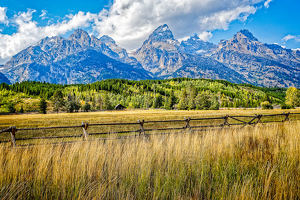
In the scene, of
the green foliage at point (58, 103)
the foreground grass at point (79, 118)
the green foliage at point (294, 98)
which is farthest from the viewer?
the green foliage at point (58, 103)

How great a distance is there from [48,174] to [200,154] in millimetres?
2948

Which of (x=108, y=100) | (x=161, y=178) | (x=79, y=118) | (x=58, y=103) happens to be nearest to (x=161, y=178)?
(x=161, y=178)

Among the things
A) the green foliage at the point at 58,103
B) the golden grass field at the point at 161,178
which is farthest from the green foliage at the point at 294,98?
the green foliage at the point at 58,103

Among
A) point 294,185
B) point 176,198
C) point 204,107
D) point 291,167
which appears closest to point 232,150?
point 291,167

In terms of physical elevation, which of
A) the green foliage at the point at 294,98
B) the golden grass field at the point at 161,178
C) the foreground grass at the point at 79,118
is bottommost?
the foreground grass at the point at 79,118

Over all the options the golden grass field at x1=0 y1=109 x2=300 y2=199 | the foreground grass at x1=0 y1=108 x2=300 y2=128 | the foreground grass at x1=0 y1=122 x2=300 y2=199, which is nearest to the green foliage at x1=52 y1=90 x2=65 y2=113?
the foreground grass at x1=0 y1=108 x2=300 y2=128

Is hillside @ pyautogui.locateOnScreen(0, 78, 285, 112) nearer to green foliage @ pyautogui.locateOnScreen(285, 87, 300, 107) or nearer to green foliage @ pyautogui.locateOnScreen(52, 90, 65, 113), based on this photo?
green foliage @ pyautogui.locateOnScreen(52, 90, 65, 113)

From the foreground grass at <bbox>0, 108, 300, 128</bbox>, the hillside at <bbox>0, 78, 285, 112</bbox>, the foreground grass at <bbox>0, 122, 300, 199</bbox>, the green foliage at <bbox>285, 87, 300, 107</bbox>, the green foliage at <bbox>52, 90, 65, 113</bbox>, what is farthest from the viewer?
the hillside at <bbox>0, 78, 285, 112</bbox>

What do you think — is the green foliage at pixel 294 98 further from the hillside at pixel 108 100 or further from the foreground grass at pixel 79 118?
the foreground grass at pixel 79 118

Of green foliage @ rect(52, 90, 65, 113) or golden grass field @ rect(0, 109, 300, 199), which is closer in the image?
golden grass field @ rect(0, 109, 300, 199)

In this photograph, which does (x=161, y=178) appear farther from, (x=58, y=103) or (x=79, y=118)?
(x=58, y=103)

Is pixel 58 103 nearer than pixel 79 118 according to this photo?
No

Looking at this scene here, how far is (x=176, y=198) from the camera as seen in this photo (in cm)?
188

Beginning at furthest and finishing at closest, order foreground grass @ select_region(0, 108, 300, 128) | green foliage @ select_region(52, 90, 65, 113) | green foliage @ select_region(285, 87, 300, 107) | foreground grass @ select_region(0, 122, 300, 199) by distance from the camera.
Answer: green foliage @ select_region(52, 90, 65, 113), green foliage @ select_region(285, 87, 300, 107), foreground grass @ select_region(0, 108, 300, 128), foreground grass @ select_region(0, 122, 300, 199)
